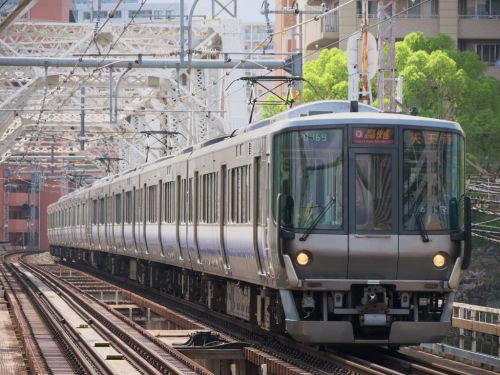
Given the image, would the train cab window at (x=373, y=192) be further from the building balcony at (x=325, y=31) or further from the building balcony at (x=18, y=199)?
the building balcony at (x=18, y=199)

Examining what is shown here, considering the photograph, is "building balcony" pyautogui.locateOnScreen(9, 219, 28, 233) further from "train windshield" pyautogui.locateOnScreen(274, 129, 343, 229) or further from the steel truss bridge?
"train windshield" pyautogui.locateOnScreen(274, 129, 343, 229)

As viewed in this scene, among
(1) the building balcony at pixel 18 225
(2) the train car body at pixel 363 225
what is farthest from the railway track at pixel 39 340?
(1) the building balcony at pixel 18 225

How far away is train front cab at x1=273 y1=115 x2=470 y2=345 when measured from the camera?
54.4 feet

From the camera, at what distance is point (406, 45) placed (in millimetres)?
49562

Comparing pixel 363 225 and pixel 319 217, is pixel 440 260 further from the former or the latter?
pixel 319 217

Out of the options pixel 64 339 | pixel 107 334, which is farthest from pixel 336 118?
pixel 107 334

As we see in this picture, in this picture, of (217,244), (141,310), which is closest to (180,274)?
(141,310)

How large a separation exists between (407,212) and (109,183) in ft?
83.6

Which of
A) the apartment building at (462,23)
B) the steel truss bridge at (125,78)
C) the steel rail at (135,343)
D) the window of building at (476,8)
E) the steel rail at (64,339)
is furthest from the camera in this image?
the window of building at (476,8)

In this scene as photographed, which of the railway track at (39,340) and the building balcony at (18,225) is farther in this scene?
the building balcony at (18,225)

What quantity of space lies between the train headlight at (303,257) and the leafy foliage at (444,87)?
31363 millimetres

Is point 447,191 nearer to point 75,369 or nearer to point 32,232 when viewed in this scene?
point 75,369

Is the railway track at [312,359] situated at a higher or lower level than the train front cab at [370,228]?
lower

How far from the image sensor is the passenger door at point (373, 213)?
54.5ft
